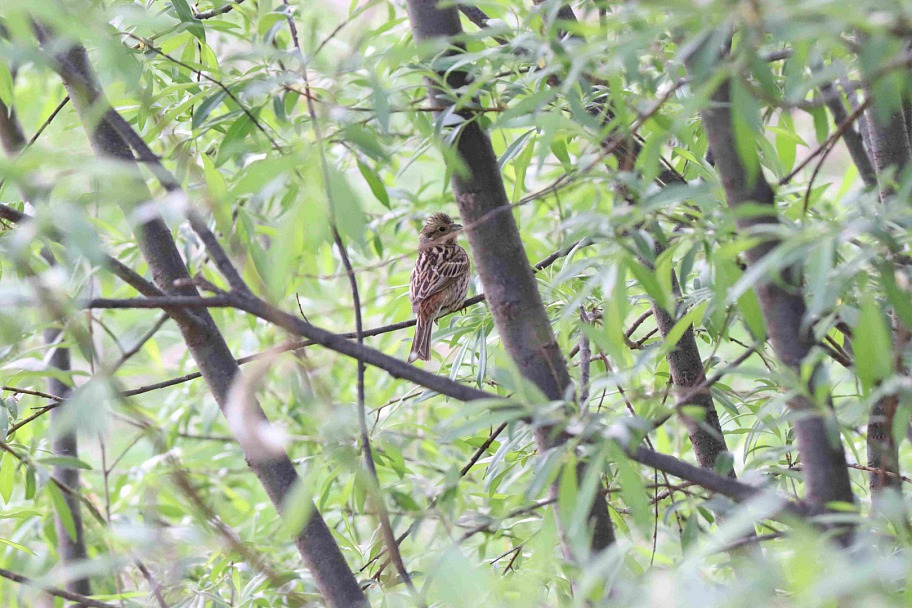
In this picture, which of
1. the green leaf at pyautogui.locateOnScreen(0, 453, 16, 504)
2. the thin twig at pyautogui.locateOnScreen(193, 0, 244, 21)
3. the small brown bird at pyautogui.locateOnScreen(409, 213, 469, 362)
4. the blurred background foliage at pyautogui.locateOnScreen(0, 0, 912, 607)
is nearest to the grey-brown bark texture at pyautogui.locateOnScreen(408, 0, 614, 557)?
the blurred background foliage at pyautogui.locateOnScreen(0, 0, 912, 607)

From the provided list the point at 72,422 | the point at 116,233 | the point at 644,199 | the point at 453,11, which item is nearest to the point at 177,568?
the point at 72,422

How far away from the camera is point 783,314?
1253mm

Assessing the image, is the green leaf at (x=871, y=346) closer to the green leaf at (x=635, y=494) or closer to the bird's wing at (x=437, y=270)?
the green leaf at (x=635, y=494)

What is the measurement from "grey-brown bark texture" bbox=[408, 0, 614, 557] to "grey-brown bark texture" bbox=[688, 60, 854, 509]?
37 centimetres

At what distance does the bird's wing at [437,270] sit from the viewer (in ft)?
12.5

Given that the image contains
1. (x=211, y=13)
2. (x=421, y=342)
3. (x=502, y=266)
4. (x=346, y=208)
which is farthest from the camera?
(x=421, y=342)

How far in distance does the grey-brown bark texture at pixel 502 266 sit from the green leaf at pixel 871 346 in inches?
19.4

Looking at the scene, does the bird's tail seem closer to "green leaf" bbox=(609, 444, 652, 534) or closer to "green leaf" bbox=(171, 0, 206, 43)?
"green leaf" bbox=(171, 0, 206, 43)

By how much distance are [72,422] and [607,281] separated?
74 centimetres

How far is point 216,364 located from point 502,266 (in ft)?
2.23

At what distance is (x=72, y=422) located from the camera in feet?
3.83

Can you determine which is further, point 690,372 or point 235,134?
point 690,372

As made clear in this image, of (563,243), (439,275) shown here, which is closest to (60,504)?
(563,243)

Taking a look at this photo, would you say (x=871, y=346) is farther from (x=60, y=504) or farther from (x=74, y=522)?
(x=74, y=522)
